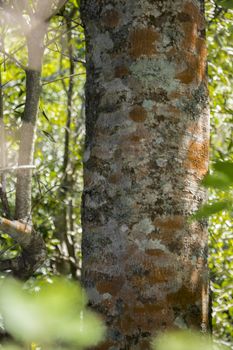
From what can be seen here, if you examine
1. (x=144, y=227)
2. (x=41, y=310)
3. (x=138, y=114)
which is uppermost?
(x=138, y=114)

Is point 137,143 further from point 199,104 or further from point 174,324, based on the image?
point 174,324

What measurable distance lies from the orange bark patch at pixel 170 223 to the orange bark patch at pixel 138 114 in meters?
0.30

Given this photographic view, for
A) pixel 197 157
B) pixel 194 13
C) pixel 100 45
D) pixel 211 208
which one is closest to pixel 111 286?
pixel 197 157

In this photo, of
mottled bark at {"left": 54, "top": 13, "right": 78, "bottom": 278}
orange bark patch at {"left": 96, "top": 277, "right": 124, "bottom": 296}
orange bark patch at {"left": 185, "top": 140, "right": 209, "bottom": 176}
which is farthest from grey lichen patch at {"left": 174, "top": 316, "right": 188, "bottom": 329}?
mottled bark at {"left": 54, "top": 13, "right": 78, "bottom": 278}

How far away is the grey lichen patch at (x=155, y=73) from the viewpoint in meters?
1.77

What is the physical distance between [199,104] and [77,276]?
4477mm

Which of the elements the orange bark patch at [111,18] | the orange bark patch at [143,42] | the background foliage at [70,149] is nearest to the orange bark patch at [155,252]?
the orange bark patch at [143,42]

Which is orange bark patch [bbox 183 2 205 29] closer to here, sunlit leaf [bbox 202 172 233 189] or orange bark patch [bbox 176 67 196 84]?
orange bark patch [bbox 176 67 196 84]

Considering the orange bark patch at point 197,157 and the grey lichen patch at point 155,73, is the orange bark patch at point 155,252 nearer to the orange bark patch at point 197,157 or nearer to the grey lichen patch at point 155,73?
the orange bark patch at point 197,157

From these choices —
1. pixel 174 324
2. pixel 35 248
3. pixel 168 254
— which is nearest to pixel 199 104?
pixel 168 254

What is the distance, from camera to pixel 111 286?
66.4 inches

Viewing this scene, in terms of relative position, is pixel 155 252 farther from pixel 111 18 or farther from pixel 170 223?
pixel 111 18

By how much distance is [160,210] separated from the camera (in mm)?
1697

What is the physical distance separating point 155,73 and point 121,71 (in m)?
0.11
